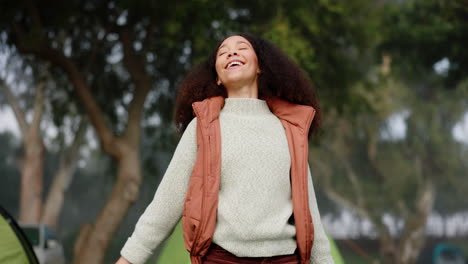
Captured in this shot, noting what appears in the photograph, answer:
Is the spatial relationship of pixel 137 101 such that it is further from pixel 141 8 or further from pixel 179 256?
pixel 179 256

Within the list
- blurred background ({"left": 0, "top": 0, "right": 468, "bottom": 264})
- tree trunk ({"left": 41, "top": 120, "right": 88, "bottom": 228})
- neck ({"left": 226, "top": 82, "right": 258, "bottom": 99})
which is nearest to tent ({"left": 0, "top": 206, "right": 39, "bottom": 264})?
neck ({"left": 226, "top": 82, "right": 258, "bottom": 99})

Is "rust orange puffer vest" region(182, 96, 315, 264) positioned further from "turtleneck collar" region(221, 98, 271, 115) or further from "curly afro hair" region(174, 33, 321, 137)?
"curly afro hair" region(174, 33, 321, 137)

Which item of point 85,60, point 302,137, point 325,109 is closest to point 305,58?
point 325,109

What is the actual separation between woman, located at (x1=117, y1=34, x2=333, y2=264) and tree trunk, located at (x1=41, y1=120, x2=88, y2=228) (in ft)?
40.9

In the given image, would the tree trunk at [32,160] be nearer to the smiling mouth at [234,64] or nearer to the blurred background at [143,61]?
the blurred background at [143,61]

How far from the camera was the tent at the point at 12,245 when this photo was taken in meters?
4.46

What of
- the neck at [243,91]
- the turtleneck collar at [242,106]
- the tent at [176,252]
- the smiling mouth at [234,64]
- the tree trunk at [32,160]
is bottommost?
the tent at [176,252]

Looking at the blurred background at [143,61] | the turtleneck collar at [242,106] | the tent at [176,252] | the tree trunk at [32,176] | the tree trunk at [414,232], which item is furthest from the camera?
the tree trunk at [414,232]

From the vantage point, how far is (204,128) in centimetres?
238

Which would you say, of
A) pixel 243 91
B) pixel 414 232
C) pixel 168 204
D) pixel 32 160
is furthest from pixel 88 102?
pixel 414 232

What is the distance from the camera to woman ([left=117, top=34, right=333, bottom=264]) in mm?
2271

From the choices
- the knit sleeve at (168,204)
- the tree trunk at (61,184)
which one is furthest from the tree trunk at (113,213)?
the knit sleeve at (168,204)

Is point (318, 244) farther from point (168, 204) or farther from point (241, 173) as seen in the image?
point (168, 204)

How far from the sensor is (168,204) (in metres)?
2.43
